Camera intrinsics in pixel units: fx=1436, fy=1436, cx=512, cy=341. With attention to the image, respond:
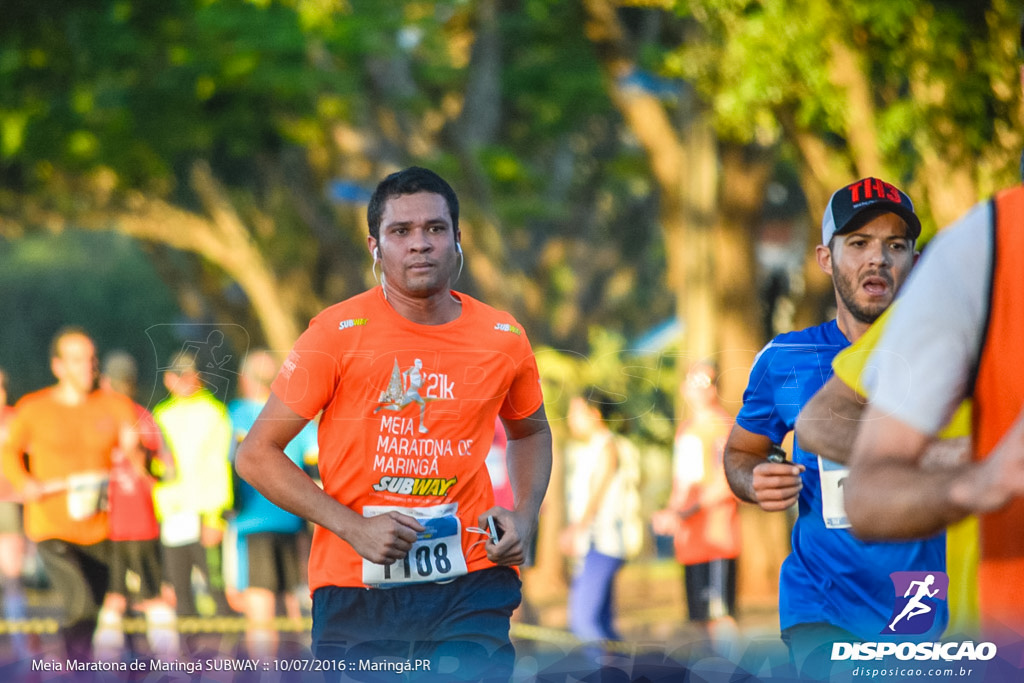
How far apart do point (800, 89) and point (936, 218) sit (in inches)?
55.7

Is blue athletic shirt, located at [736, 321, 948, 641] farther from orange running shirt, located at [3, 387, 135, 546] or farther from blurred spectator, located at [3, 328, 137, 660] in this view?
orange running shirt, located at [3, 387, 135, 546]

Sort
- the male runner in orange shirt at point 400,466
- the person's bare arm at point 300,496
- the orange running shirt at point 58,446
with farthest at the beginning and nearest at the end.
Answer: the orange running shirt at point 58,446 → the male runner in orange shirt at point 400,466 → the person's bare arm at point 300,496

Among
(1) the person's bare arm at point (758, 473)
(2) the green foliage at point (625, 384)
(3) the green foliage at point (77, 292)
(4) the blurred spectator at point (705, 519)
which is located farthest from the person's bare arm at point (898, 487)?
(3) the green foliage at point (77, 292)

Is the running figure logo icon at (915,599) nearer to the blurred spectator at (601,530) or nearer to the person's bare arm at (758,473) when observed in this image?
the person's bare arm at (758,473)

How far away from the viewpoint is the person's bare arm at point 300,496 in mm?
4113

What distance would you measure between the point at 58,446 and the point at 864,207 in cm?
599

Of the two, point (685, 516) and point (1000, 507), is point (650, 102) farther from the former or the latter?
point (1000, 507)

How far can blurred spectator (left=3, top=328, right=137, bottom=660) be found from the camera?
8789 mm

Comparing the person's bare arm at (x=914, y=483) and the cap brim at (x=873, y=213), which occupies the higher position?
the cap brim at (x=873, y=213)

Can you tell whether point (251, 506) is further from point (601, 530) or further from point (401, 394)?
point (401, 394)

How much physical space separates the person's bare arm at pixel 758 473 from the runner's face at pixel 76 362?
17.5 ft

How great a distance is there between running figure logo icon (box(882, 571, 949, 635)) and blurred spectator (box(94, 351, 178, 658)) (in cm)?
610

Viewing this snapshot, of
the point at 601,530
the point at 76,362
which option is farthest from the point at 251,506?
the point at 601,530

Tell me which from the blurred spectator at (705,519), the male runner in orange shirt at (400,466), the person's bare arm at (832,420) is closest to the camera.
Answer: the person's bare arm at (832,420)
